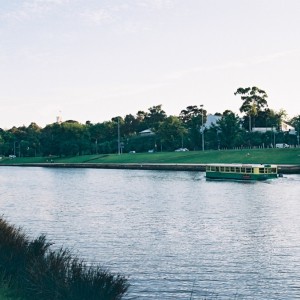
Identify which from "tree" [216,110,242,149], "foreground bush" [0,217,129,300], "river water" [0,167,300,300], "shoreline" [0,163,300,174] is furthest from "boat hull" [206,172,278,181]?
"foreground bush" [0,217,129,300]

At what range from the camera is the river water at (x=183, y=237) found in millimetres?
27923

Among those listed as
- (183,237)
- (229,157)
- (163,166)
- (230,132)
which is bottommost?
(183,237)

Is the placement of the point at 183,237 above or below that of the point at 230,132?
below

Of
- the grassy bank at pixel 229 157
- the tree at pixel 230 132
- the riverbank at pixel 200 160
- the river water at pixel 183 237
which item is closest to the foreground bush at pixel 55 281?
the river water at pixel 183 237

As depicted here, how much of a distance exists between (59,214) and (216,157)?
107 meters

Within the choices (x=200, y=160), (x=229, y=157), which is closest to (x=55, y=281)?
(x=229, y=157)

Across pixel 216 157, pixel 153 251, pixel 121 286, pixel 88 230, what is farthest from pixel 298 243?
pixel 216 157

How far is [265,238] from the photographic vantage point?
40.6 m

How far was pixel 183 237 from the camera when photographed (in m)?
41.3

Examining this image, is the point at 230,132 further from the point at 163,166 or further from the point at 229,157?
the point at 163,166

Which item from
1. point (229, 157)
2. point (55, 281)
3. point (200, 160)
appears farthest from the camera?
point (200, 160)

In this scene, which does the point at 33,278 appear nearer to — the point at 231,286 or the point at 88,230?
the point at 231,286

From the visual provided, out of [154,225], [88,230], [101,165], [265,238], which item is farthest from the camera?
[101,165]

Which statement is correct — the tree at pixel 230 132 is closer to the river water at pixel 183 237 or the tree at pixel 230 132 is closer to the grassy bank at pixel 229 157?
the grassy bank at pixel 229 157
